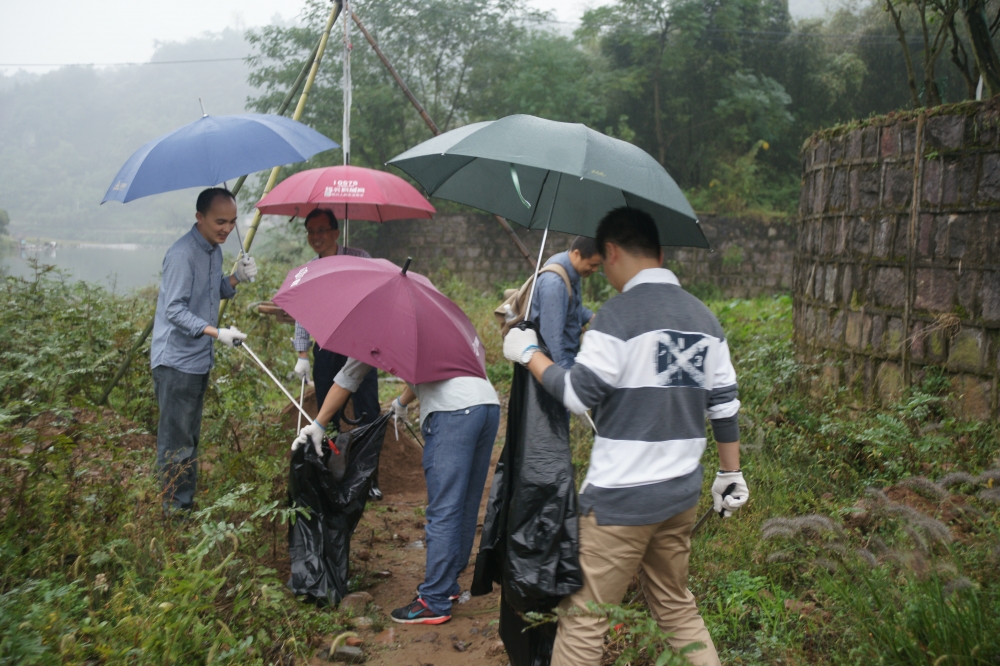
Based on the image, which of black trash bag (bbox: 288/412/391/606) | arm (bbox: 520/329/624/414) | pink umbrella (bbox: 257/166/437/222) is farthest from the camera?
pink umbrella (bbox: 257/166/437/222)

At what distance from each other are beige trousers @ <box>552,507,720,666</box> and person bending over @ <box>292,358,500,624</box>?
958mm

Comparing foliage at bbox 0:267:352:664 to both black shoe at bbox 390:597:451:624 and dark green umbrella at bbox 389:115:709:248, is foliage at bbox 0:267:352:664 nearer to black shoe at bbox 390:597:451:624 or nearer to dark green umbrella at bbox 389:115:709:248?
black shoe at bbox 390:597:451:624

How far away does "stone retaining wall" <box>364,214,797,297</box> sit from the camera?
49.2ft

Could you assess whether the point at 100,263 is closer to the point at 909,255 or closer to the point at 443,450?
the point at 443,450

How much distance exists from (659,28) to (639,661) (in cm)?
1590

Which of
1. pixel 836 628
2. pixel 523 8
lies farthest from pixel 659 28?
pixel 836 628

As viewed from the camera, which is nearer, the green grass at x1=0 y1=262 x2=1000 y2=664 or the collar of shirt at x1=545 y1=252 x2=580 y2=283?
the green grass at x1=0 y1=262 x2=1000 y2=664

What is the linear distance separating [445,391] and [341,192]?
2349mm

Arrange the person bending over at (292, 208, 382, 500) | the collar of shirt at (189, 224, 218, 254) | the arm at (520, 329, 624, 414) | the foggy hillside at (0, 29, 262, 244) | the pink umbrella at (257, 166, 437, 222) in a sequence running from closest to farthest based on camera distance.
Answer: the arm at (520, 329, 624, 414) → the collar of shirt at (189, 224, 218, 254) → the person bending over at (292, 208, 382, 500) → the pink umbrella at (257, 166, 437, 222) → the foggy hillside at (0, 29, 262, 244)

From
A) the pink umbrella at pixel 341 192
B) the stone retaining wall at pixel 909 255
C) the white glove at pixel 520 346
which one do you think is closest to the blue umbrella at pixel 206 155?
the pink umbrella at pixel 341 192

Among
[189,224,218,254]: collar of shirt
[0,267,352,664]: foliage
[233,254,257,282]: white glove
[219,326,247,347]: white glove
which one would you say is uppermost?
[189,224,218,254]: collar of shirt

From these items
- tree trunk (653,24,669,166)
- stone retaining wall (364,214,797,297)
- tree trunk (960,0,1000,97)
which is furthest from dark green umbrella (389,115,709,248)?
tree trunk (653,24,669,166)

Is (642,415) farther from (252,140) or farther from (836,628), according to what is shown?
(252,140)

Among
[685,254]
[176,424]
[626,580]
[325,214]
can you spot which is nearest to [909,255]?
[626,580]
